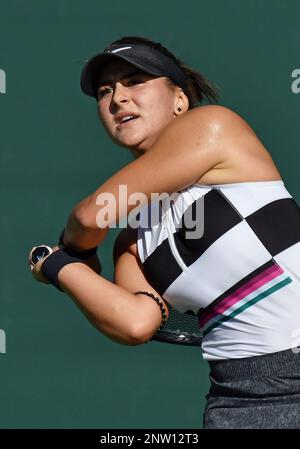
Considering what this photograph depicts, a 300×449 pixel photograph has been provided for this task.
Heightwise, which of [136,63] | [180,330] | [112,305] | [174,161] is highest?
[136,63]

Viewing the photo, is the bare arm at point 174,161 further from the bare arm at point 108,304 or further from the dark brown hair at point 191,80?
the dark brown hair at point 191,80

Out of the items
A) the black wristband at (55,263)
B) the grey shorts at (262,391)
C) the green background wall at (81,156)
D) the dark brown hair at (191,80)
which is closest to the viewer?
the grey shorts at (262,391)

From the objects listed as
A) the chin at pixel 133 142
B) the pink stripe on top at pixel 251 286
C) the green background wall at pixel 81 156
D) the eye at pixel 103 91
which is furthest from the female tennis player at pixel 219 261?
the green background wall at pixel 81 156

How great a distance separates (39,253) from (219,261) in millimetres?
382

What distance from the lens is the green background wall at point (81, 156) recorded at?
284 cm

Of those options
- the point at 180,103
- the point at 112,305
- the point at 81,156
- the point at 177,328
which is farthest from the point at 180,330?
the point at 81,156

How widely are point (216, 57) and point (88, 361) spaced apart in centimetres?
91

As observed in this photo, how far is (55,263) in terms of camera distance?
1.79 meters

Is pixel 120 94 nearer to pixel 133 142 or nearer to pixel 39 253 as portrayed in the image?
pixel 133 142

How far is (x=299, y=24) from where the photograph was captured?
2.90 metres

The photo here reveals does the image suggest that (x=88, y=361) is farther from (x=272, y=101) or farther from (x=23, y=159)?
(x=272, y=101)
